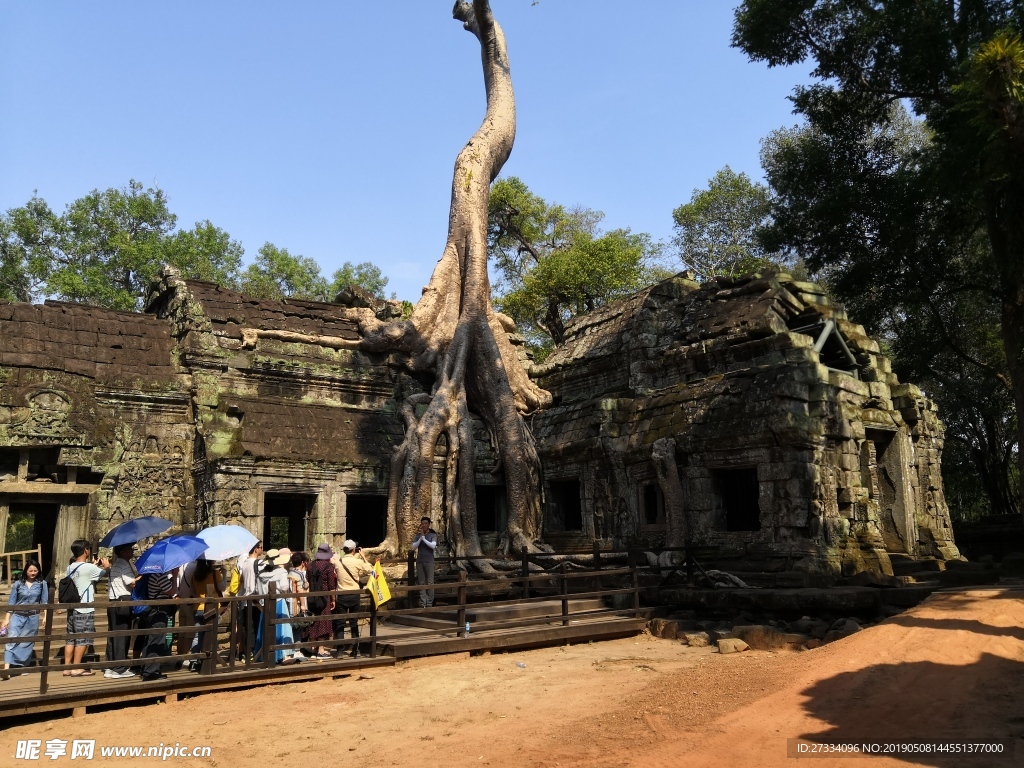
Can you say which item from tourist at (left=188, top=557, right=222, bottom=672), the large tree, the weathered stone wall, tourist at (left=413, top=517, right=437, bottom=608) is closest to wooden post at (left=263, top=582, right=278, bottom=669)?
tourist at (left=188, top=557, right=222, bottom=672)

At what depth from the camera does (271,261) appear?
35781 mm

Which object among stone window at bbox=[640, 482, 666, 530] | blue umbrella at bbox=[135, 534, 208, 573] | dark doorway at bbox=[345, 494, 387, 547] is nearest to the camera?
blue umbrella at bbox=[135, 534, 208, 573]

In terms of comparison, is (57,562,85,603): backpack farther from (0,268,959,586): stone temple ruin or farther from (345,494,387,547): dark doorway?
(345,494,387,547): dark doorway

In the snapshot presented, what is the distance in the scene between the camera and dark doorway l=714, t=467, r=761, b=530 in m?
15.0

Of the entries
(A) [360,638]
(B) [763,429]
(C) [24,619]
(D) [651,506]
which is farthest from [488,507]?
(C) [24,619]

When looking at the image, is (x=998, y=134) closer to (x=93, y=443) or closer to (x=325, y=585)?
(x=325, y=585)

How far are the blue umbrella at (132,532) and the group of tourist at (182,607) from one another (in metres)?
0.17

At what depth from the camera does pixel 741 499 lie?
15.2 m

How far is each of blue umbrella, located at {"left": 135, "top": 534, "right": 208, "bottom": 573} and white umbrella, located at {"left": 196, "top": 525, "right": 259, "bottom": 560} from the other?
0.11 meters

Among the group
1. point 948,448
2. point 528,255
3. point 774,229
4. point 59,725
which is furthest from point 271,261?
point 59,725

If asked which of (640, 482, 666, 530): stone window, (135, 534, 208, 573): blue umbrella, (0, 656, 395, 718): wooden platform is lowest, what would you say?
(0, 656, 395, 718): wooden platform

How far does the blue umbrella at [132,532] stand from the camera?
8.55m

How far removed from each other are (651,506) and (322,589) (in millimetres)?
7737

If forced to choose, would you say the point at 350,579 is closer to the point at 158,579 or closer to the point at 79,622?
the point at 158,579
